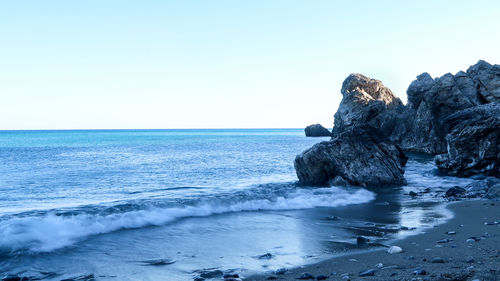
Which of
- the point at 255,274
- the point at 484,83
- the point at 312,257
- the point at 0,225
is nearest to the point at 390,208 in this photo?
the point at 312,257

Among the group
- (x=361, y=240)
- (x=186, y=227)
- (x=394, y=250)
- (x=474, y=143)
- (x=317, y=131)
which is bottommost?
(x=186, y=227)

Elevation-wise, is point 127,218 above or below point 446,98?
below

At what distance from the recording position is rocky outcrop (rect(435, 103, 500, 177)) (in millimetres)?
23047

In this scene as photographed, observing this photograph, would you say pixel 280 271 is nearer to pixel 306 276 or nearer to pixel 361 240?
pixel 306 276

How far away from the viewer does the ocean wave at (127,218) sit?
1041 cm

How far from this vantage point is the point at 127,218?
42.7 feet

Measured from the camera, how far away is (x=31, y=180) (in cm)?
2647

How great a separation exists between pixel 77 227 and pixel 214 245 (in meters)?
4.41

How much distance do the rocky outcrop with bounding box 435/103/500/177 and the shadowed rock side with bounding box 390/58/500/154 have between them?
18169 millimetres

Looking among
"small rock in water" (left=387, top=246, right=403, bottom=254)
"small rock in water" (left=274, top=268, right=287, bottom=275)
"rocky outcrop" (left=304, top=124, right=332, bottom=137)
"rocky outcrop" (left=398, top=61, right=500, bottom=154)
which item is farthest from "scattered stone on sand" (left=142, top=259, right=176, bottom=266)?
"rocky outcrop" (left=304, top=124, right=332, bottom=137)

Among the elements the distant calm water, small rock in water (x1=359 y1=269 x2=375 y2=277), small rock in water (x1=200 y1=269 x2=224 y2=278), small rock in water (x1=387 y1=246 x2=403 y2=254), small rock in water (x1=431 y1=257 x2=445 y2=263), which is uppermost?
small rock in water (x1=431 y1=257 x2=445 y2=263)

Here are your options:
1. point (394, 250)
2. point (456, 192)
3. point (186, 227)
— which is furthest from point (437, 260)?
point (456, 192)

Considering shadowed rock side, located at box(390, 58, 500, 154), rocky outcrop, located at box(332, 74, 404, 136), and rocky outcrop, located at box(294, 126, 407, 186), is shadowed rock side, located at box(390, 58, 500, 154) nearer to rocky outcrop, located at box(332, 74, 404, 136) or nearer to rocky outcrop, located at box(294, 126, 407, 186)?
rocky outcrop, located at box(294, 126, 407, 186)

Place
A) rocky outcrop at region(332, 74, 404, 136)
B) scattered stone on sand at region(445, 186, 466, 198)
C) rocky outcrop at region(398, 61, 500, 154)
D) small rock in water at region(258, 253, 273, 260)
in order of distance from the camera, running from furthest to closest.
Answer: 1. rocky outcrop at region(332, 74, 404, 136)
2. rocky outcrop at region(398, 61, 500, 154)
3. scattered stone on sand at region(445, 186, 466, 198)
4. small rock in water at region(258, 253, 273, 260)
